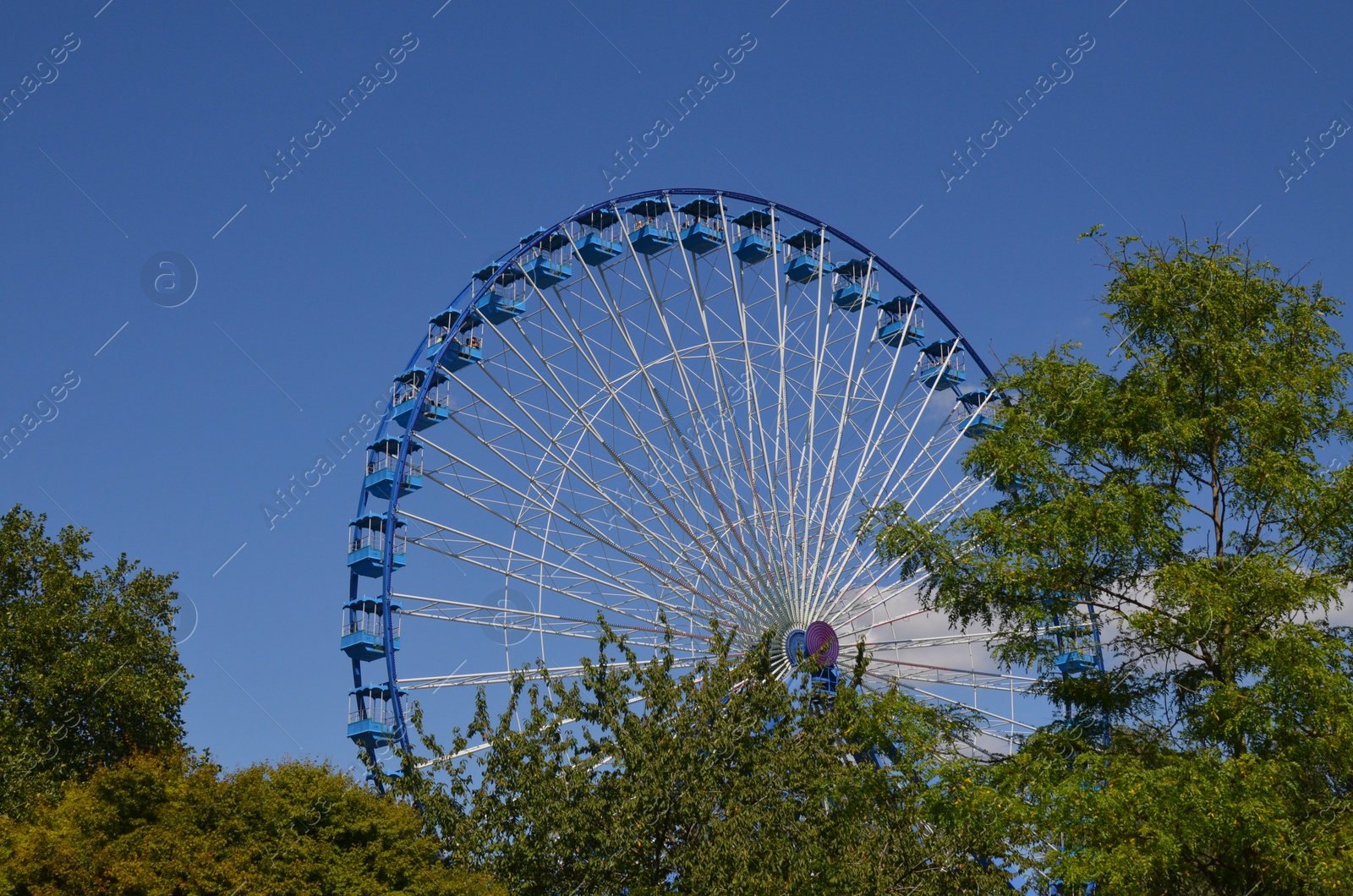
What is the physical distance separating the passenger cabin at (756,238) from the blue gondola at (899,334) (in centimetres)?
407

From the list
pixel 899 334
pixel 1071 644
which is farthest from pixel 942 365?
pixel 1071 644

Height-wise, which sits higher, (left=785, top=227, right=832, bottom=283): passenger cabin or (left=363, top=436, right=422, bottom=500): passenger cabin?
(left=785, top=227, right=832, bottom=283): passenger cabin

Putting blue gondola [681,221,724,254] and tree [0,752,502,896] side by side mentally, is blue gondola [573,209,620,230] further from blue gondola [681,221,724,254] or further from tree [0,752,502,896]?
tree [0,752,502,896]

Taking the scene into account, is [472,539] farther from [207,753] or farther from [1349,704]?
[1349,704]

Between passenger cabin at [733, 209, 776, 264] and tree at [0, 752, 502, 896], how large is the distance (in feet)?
60.1

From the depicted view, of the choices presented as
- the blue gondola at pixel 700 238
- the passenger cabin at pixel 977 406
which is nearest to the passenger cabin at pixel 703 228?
the blue gondola at pixel 700 238

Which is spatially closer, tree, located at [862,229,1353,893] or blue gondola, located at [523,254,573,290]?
tree, located at [862,229,1353,893]

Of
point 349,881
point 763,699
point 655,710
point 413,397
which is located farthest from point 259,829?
point 413,397

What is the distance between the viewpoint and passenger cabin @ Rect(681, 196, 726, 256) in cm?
3369

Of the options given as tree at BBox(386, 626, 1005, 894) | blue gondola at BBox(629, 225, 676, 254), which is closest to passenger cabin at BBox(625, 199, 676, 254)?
blue gondola at BBox(629, 225, 676, 254)

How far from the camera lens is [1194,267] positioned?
15.8 meters

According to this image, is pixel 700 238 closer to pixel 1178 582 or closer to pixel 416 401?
pixel 416 401

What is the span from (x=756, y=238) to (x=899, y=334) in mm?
5014

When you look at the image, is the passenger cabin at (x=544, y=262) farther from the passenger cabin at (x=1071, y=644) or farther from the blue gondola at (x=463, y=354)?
the passenger cabin at (x=1071, y=644)
